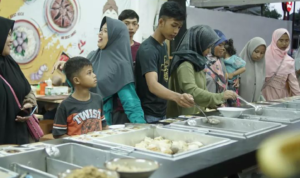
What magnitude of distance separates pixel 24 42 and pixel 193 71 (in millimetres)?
2512

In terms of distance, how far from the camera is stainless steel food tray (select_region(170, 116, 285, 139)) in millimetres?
1541

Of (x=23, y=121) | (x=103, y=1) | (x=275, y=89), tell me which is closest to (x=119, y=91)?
(x=23, y=121)

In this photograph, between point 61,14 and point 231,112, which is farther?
point 61,14

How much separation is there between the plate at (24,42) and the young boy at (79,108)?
2.23m

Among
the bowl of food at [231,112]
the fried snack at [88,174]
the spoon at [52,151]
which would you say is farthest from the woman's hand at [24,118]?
the fried snack at [88,174]

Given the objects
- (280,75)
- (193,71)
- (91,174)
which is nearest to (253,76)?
(280,75)

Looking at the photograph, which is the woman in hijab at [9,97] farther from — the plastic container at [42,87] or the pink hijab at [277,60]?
the pink hijab at [277,60]

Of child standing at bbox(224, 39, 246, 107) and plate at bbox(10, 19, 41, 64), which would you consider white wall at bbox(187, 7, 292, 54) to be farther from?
plate at bbox(10, 19, 41, 64)

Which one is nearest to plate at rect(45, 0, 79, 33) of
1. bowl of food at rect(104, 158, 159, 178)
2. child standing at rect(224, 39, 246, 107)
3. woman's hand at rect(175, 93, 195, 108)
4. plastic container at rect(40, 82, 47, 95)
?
plastic container at rect(40, 82, 47, 95)

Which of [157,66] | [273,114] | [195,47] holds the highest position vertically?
[195,47]

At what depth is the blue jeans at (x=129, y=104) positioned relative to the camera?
214 cm

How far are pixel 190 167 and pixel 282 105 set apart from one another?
179cm

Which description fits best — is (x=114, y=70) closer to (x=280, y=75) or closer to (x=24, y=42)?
(x=24, y=42)

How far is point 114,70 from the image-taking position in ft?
7.46
